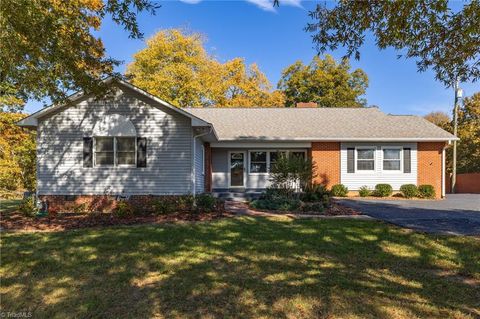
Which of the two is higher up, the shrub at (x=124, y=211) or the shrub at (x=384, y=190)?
the shrub at (x=384, y=190)

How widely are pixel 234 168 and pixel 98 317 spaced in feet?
51.6

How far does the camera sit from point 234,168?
19812 mm

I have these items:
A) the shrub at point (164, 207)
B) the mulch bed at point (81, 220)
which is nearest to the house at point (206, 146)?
the shrub at point (164, 207)

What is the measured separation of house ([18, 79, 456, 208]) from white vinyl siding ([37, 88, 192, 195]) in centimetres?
4

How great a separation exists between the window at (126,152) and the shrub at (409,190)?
13.5 metres

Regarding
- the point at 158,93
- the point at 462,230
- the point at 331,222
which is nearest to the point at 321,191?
the point at 331,222

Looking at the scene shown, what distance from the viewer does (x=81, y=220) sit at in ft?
36.0

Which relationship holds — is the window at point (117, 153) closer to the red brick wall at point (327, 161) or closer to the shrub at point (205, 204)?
the shrub at point (205, 204)

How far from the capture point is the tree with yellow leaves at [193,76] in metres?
32.2

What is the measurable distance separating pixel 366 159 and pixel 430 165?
134 inches

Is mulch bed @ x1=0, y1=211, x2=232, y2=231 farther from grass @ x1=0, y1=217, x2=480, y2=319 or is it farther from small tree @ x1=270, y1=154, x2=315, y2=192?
small tree @ x1=270, y1=154, x2=315, y2=192

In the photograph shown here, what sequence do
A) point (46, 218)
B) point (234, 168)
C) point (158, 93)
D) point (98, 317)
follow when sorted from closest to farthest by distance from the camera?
point (98, 317), point (46, 218), point (234, 168), point (158, 93)

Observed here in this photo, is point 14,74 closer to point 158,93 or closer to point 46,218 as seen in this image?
point 46,218

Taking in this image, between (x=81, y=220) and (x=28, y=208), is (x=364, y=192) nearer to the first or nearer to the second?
(x=81, y=220)
